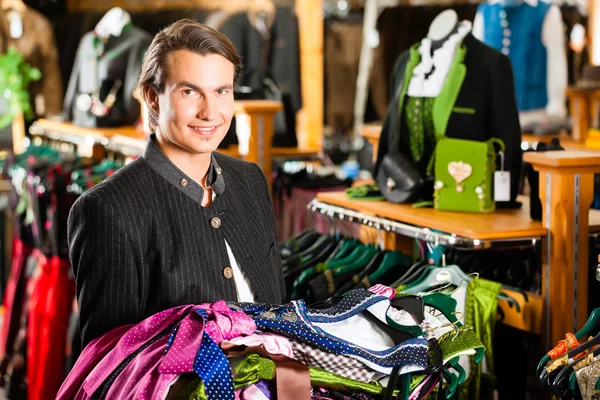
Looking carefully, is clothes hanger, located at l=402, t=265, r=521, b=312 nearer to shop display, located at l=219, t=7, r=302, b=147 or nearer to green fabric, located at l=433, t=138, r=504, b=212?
green fabric, located at l=433, t=138, r=504, b=212

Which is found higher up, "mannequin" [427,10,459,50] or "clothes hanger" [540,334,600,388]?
"mannequin" [427,10,459,50]

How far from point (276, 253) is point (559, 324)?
97 cm

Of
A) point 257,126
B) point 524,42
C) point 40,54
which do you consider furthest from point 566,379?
point 40,54

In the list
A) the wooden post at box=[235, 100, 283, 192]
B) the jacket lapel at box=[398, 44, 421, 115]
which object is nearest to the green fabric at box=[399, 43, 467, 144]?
the jacket lapel at box=[398, 44, 421, 115]

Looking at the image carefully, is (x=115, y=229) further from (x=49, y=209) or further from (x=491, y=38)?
(x=491, y=38)

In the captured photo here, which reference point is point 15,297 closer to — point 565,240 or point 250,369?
point 565,240

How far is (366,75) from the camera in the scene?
8.51 metres

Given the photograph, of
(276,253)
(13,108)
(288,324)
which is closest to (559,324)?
(276,253)

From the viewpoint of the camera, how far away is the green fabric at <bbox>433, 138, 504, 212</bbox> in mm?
3377

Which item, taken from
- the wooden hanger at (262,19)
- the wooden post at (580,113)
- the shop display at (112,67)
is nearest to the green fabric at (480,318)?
the wooden post at (580,113)

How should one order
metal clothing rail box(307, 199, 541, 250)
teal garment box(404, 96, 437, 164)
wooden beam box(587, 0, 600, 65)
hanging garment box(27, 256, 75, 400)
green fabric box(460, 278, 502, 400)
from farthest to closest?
1. wooden beam box(587, 0, 600, 65)
2. hanging garment box(27, 256, 75, 400)
3. teal garment box(404, 96, 437, 164)
4. metal clothing rail box(307, 199, 541, 250)
5. green fabric box(460, 278, 502, 400)

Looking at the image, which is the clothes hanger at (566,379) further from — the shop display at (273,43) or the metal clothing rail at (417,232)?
the shop display at (273,43)

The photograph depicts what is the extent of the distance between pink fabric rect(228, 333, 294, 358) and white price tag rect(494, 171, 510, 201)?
153cm

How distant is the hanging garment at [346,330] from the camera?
210 cm
